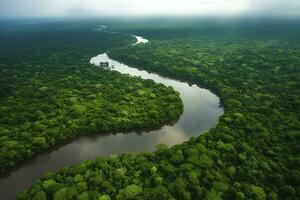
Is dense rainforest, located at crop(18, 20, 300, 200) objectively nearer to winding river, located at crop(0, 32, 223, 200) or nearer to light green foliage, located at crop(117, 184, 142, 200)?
light green foliage, located at crop(117, 184, 142, 200)

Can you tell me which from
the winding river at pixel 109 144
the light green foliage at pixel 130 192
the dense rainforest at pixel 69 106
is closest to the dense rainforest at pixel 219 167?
the light green foliage at pixel 130 192

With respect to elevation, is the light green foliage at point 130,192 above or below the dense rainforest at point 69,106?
above

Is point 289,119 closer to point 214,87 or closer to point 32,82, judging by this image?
point 214,87

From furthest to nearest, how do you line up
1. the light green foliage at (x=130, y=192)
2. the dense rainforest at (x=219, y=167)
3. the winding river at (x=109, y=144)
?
1. the winding river at (x=109, y=144)
2. the dense rainforest at (x=219, y=167)
3. the light green foliage at (x=130, y=192)

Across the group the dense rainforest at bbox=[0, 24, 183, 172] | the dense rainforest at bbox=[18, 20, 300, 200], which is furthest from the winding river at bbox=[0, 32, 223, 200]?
the dense rainforest at bbox=[18, 20, 300, 200]

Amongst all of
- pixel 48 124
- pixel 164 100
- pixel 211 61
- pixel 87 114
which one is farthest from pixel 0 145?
pixel 211 61

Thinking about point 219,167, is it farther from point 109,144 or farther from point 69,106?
point 69,106

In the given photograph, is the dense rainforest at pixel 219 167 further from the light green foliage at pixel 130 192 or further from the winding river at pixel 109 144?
the winding river at pixel 109 144

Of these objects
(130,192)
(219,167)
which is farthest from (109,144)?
(219,167)

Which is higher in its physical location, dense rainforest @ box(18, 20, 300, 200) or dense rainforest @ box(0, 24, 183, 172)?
dense rainforest @ box(18, 20, 300, 200)

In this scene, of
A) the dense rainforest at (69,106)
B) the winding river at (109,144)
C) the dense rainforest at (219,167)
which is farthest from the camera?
the dense rainforest at (69,106)
